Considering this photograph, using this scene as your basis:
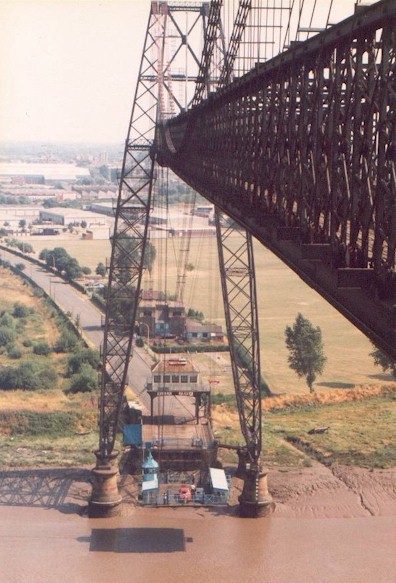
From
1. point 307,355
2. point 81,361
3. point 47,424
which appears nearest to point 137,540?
point 47,424

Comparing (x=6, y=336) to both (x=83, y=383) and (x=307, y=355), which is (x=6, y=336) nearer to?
(x=83, y=383)

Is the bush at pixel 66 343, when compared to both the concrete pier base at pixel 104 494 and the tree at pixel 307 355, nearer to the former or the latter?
the tree at pixel 307 355

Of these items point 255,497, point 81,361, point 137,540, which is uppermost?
point 255,497

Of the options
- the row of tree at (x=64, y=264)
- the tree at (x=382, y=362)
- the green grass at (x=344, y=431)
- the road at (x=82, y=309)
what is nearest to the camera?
the green grass at (x=344, y=431)

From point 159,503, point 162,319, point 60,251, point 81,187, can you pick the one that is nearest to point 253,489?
point 159,503

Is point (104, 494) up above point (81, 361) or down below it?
above

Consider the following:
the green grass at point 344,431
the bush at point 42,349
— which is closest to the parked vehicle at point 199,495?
the green grass at point 344,431

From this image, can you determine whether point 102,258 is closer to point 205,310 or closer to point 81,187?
point 205,310
